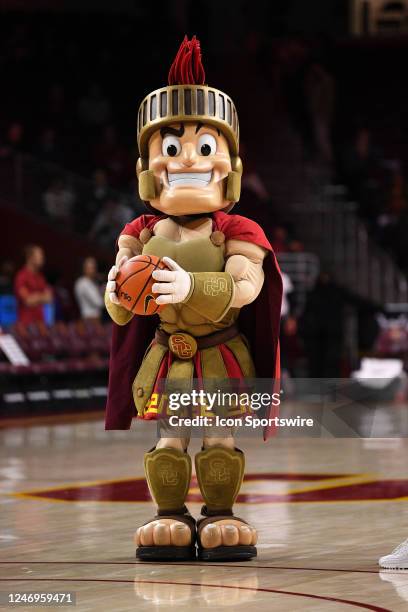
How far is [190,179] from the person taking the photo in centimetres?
650

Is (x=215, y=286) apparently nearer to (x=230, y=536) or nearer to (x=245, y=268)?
(x=245, y=268)

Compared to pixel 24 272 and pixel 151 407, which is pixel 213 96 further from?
pixel 24 272

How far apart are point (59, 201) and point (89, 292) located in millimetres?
3204

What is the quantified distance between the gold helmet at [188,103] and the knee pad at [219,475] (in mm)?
1242

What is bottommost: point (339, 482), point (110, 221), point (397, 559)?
point (397, 559)

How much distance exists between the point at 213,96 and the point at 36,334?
378 inches

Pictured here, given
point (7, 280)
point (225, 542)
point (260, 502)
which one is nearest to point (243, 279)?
point (225, 542)

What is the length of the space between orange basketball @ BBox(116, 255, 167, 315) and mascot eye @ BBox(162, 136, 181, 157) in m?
0.67

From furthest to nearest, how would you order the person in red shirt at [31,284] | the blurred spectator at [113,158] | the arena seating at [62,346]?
the blurred spectator at [113,158] → the arena seating at [62,346] → the person in red shirt at [31,284]

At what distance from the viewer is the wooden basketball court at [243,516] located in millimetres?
5242

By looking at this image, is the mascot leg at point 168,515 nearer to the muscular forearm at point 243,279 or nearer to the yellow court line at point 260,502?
the muscular forearm at point 243,279

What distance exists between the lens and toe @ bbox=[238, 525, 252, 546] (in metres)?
6.18
